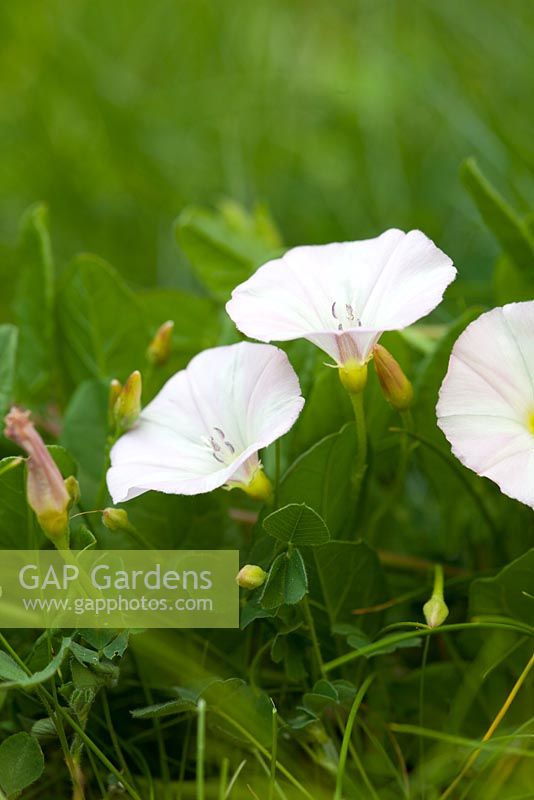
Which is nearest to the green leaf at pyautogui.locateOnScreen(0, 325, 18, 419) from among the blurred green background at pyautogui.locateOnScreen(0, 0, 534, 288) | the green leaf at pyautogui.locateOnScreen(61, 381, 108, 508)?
the green leaf at pyautogui.locateOnScreen(61, 381, 108, 508)

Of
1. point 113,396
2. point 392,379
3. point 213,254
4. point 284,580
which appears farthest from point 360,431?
point 213,254

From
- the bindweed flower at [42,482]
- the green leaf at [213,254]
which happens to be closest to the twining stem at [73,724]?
the bindweed flower at [42,482]

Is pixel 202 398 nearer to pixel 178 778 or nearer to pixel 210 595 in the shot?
pixel 210 595

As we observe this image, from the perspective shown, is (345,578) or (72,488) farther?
(345,578)

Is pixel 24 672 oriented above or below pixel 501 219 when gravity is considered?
below

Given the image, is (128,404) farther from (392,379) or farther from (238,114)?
(238,114)

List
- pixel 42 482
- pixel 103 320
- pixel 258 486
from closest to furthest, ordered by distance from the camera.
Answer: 1. pixel 42 482
2. pixel 258 486
3. pixel 103 320

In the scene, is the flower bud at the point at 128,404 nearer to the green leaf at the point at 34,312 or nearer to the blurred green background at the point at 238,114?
the green leaf at the point at 34,312
